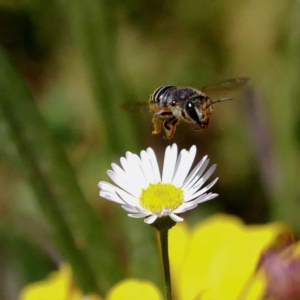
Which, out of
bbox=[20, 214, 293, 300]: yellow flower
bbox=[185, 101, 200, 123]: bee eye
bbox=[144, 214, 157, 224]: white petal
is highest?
bbox=[185, 101, 200, 123]: bee eye

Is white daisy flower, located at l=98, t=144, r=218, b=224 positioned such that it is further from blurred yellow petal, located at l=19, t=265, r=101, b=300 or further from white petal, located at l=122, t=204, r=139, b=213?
blurred yellow petal, located at l=19, t=265, r=101, b=300

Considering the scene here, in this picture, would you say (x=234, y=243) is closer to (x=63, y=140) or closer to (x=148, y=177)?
(x=148, y=177)

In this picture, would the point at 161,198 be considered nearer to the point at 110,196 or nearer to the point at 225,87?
the point at 110,196

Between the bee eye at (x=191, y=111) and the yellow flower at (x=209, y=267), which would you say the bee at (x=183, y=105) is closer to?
the bee eye at (x=191, y=111)

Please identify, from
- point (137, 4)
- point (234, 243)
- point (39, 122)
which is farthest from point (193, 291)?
point (137, 4)

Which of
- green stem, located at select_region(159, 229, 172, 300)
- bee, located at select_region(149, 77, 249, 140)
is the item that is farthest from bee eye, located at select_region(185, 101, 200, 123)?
green stem, located at select_region(159, 229, 172, 300)

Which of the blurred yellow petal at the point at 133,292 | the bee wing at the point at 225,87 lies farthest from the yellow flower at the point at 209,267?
the bee wing at the point at 225,87

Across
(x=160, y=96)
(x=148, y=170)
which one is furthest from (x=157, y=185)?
(x=160, y=96)
